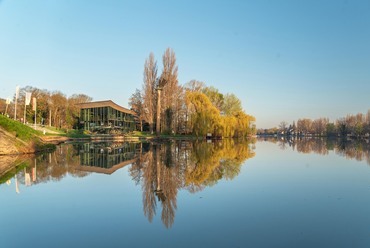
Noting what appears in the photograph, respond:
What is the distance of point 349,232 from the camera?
364 cm

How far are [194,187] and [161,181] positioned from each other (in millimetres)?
986

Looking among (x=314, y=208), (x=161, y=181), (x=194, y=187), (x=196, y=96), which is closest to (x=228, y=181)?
(x=194, y=187)

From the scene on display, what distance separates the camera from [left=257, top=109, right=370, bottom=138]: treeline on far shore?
282ft

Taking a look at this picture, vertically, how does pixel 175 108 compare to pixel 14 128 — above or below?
above

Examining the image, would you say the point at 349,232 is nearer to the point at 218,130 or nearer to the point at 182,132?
the point at 218,130

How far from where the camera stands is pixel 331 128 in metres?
100

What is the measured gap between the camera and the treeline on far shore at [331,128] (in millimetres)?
85887

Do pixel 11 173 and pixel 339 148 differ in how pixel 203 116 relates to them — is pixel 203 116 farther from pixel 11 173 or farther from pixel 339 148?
pixel 11 173

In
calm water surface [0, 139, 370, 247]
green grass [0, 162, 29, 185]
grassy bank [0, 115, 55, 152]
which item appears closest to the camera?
calm water surface [0, 139, 370, 247]

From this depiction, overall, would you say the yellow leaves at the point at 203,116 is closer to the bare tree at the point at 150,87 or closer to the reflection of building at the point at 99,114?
the bare tree at the point at 150,87

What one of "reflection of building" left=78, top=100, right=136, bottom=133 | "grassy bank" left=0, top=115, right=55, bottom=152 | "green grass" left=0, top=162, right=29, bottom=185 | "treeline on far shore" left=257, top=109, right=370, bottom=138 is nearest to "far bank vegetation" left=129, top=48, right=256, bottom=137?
"reflection of building" left=78, top=100, right=136, bottom=133

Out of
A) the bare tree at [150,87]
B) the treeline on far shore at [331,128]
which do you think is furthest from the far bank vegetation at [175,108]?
the treeline on far shore at [331,128]

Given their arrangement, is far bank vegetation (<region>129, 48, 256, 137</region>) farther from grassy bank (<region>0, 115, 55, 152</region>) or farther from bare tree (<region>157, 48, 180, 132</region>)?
grassy bank (<region>0, 115, 55, 152</region>)

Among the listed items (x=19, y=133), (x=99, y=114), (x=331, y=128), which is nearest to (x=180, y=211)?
(x=19, y=133)
